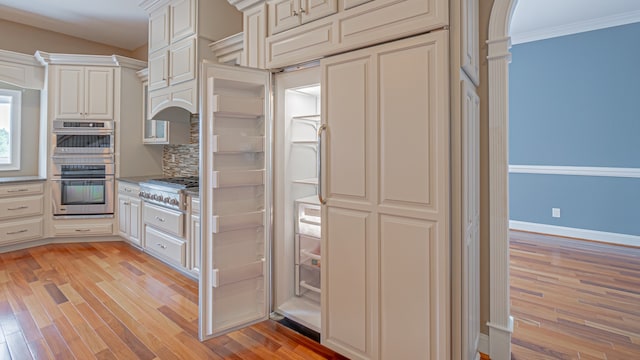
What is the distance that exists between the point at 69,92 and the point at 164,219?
2.58m

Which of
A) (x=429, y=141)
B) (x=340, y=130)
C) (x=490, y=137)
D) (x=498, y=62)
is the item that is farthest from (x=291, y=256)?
(x=498, y=62)

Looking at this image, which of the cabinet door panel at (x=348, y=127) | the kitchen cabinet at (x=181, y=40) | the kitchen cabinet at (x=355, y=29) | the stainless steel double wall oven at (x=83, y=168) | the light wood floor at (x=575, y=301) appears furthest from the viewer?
the stainless steel double wall oven at (x=83, y=168)

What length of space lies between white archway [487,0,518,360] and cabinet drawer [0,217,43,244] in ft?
17.6

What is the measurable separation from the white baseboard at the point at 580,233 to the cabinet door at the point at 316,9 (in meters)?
5.01

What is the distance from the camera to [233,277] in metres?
2.24

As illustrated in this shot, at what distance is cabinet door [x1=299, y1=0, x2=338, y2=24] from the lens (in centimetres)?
193

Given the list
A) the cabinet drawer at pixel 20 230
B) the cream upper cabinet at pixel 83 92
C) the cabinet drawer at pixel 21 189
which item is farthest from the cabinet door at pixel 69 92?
the cabinet drawer at pixel 20 230

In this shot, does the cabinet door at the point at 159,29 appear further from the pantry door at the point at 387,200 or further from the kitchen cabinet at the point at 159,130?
the pantry door at the point at 387,200

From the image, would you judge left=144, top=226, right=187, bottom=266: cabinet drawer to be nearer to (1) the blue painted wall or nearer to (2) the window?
(2) the window

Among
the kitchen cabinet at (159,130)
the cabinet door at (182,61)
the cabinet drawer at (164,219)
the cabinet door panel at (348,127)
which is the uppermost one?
the cabinet door at (182,61)

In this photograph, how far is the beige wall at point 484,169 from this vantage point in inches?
78.8

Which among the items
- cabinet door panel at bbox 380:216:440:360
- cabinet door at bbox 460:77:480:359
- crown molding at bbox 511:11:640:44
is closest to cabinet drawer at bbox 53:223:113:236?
cabinet door panel at bbox 380:216:440:360

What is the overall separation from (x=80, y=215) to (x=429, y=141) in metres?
4.87

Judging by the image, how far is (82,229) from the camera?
448cm
